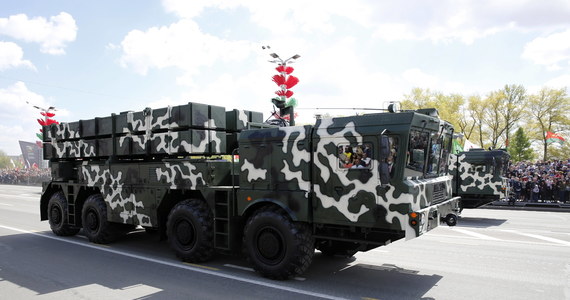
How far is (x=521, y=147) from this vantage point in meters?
51.5

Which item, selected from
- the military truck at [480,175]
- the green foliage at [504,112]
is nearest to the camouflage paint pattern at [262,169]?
the military truck at [480,175]

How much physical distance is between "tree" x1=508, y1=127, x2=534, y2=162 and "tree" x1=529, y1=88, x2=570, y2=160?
1.97 meters

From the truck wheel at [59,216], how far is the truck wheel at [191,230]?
461 centimetres

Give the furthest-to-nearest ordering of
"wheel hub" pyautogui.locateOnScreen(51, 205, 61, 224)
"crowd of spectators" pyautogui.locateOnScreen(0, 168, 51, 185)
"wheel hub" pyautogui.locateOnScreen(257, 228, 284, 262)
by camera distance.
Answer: "crowd of spectators" pyautogui.locateOnScreen(0, 168, 51, 185), "wheel hub" pyautogui.locateOnScreen(51, 205, 61, 224), "wheel hub" pyautogui.locateOnScreen(257, 228, 284, 262)

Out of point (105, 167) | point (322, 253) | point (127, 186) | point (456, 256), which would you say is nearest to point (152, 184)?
point (127, 186)

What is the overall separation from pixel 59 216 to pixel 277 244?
7.78m

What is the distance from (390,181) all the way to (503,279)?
2.77 m

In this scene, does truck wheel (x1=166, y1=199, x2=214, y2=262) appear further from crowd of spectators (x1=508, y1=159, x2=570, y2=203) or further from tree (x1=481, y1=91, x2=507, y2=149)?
tree (x1=481, y1=91, x2=507, y2=149)

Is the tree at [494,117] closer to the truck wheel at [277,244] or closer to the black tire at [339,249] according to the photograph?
the black tire at [339,249]

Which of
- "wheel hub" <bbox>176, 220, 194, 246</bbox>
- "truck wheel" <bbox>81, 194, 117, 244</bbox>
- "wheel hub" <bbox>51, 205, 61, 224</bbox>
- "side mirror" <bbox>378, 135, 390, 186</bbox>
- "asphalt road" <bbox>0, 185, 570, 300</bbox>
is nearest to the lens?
"side mirror" <bbox>378, 135, 390, 186</bbox>

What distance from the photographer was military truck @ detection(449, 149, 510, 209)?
48.3ft

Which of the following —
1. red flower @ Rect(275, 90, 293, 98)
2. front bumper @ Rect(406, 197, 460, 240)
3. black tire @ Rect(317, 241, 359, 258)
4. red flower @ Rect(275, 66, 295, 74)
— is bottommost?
black tire @ Rect(317, 241, 359, 258)

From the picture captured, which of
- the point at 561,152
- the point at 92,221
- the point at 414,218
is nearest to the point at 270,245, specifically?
the point at 414,218

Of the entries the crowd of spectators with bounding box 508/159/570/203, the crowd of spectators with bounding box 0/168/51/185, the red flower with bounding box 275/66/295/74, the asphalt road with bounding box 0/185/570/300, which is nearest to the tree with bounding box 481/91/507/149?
the crowd of spectators with bounding box 508/159/570/203
